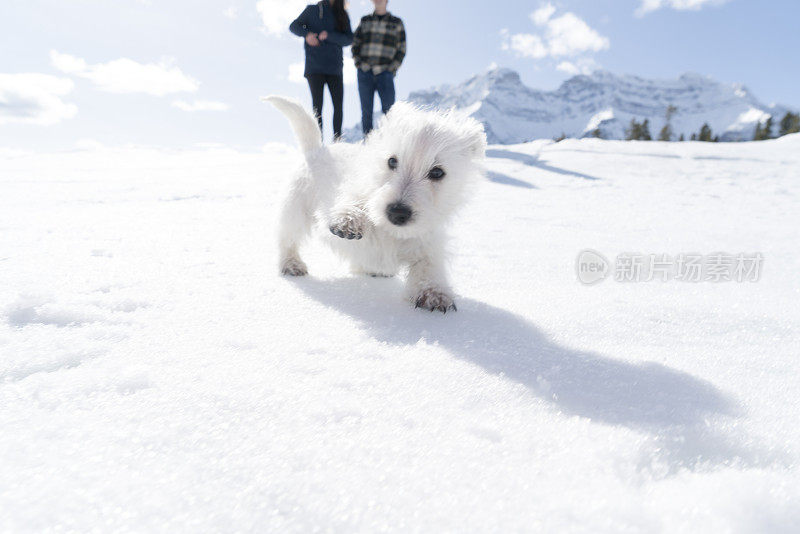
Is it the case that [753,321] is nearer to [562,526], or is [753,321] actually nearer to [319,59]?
[562,526]

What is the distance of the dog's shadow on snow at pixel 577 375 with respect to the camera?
113cm

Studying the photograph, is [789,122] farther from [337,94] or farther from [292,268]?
[292,268]

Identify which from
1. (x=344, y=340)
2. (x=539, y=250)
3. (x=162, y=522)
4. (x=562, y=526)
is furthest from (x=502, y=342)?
(x=539, y=250)

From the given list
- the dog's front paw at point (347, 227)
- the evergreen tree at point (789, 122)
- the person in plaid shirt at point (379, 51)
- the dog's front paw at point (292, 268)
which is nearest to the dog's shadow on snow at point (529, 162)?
the person in plaid shirt at point (379, 51)

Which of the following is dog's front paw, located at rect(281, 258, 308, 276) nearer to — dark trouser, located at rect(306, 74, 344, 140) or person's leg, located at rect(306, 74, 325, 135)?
dark trouser, located at rect(306, 74, 344, 140)

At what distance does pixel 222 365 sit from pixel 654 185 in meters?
8.91

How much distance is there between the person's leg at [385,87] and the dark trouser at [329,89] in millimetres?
528

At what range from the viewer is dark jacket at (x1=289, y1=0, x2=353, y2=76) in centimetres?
546

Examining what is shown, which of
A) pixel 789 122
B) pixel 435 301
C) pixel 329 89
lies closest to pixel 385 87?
pixel 329 89

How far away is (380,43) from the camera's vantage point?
5602mm

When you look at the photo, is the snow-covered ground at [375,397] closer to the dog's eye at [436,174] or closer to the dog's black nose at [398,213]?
the dog's black nose at [398,213]

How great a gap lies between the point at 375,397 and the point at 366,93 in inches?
213

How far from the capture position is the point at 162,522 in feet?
2.49
